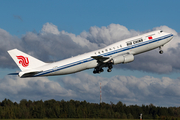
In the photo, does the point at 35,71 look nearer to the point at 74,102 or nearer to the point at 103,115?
the point at 103,115

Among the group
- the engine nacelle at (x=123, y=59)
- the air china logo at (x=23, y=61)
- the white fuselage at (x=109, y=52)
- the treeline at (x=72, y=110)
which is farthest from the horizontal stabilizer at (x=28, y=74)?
the treeline at (x=72, y=110)

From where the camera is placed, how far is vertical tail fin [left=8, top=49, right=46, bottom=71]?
182 ft

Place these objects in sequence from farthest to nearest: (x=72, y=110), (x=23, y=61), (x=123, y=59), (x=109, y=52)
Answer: (x=72, y=110) < (x=109, y=52) < (x=123, y=59) < (x=23, y=61)

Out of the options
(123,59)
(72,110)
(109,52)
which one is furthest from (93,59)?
(72,110)

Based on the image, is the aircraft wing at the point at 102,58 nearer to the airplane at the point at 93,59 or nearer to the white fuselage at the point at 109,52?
the airplane at the point at 93,59

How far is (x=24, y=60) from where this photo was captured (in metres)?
56.5

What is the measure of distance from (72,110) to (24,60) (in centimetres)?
6536

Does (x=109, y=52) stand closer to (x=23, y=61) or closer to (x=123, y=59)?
(x=123, y=59)

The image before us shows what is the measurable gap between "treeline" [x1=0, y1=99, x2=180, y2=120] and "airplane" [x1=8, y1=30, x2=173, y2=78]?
41.1 m

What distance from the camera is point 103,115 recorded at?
116m

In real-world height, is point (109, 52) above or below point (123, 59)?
above

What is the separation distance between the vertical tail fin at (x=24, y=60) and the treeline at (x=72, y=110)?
4975 centimetres

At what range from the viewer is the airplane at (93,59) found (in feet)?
183

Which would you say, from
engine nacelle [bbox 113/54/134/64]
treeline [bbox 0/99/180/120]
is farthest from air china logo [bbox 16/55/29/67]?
treeline [bbox 0/99/180/120]
